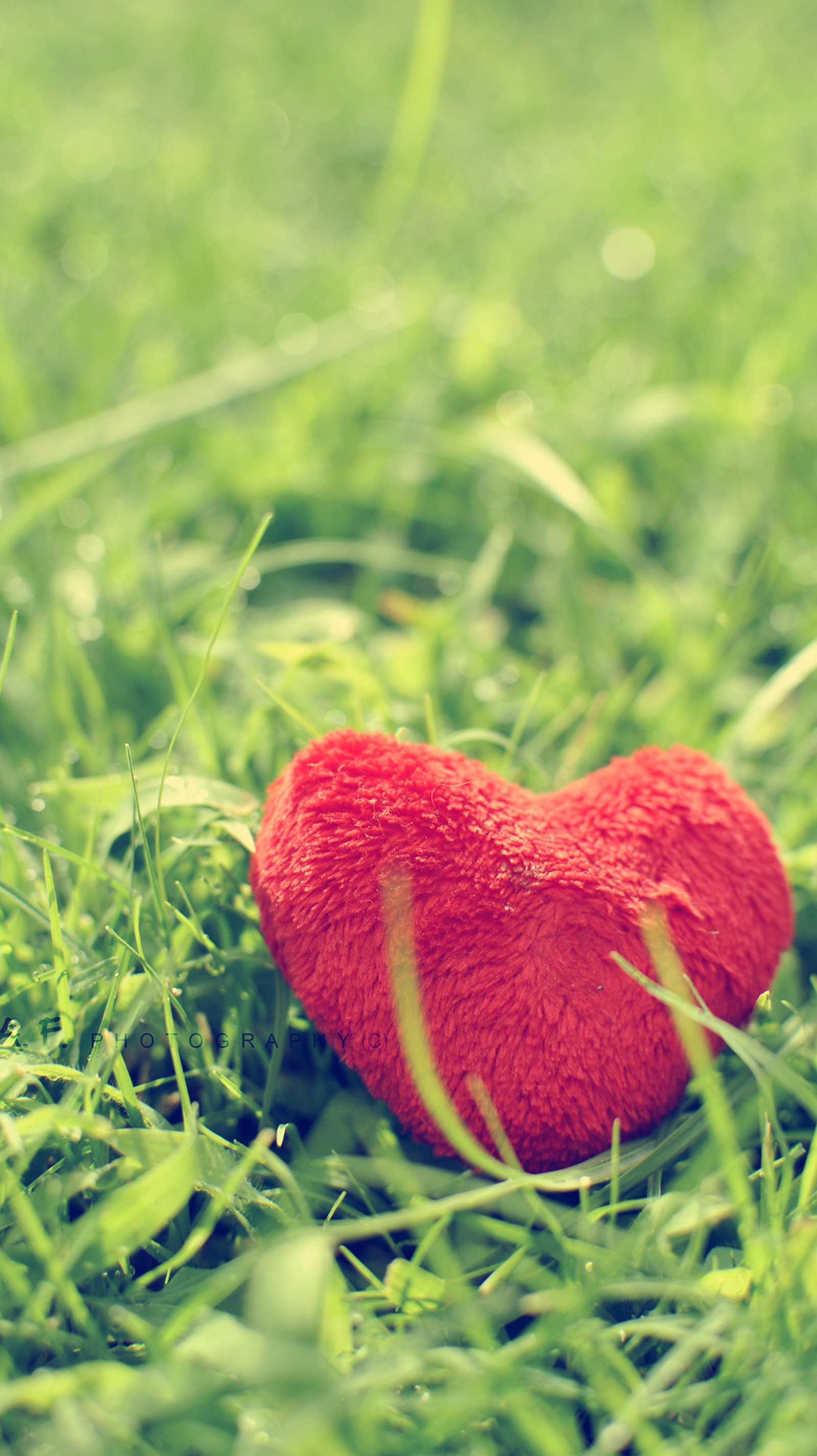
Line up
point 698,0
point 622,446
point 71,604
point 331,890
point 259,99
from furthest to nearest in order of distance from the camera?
point 698,0 < point 259,99 < point 622,446 < point 71,604 < point 331,890

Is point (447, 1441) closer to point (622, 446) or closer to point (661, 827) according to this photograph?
point (661, 827)

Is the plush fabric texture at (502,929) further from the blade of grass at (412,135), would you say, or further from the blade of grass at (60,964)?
the blade of grass at (412,135)

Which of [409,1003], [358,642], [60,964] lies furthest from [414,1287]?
[358,642]

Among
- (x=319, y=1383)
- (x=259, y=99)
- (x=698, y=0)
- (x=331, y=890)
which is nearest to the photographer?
(x=319, y=1383)

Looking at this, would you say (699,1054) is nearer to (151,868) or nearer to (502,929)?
(502,929)

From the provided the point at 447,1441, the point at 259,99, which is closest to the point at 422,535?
the point at 447,1441

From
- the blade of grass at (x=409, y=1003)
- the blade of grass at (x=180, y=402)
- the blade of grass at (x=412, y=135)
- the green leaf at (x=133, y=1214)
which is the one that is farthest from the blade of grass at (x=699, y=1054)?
the blade of grass at (x=412, y=135)

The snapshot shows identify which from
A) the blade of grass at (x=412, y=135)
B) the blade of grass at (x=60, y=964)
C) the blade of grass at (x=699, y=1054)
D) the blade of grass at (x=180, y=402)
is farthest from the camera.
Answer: the blade of grass at (x=412, y=135)
